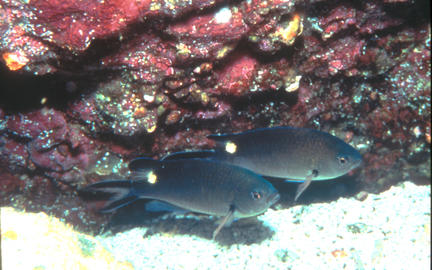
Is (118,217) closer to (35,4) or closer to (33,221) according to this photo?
(33,221)

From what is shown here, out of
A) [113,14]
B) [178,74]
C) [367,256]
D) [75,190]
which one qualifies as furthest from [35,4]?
[367,256]

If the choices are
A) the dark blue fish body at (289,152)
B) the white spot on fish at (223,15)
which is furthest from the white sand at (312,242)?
the white spot on fish at (223,15)

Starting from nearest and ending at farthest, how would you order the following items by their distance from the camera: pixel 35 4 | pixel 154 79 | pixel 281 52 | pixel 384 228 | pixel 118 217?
1. pixel 35 4
2. pixel 154 79
3. pixel 281 52
4. pixel 384 228
5. pixel 118 217

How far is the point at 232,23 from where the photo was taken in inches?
110

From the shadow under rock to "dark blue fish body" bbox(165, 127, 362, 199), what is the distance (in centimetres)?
95

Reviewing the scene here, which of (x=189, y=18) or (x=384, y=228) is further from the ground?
(x=189, y=18)

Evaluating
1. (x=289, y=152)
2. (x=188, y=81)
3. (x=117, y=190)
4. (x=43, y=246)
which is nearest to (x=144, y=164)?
(x=117, y=190)

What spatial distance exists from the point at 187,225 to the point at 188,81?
2295 millimetres

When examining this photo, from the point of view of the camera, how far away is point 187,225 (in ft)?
14.3

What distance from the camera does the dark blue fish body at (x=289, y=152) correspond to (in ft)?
11.5

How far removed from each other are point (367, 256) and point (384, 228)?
51 centimetres

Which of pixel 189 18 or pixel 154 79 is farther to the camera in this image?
pixel 154 79

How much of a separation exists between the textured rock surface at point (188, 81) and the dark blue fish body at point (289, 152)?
0.26m

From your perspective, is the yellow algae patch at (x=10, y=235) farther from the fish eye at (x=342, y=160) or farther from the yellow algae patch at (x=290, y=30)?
the fish eye at (x=342, y=160)
